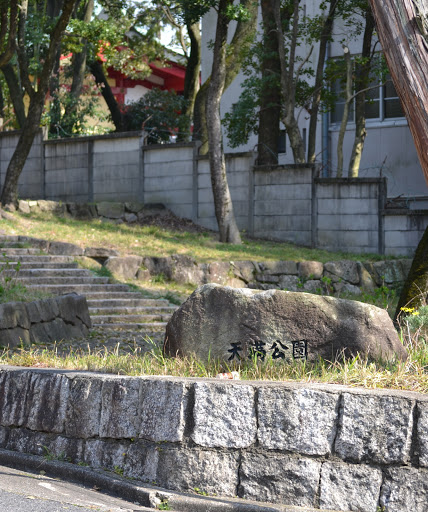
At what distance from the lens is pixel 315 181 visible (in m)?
19.1

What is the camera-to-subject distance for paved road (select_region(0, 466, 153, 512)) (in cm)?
561

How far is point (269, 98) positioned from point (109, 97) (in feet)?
21.8

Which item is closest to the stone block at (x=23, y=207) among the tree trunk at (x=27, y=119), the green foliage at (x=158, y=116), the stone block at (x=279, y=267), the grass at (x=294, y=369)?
the tree trunk at (x=27, y=119)

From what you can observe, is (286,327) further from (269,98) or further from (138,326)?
(269,98)

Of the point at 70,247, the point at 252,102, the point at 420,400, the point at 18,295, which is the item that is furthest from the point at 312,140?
the point at 420,400

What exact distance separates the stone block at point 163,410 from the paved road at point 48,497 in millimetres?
555

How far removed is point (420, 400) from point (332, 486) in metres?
0.90

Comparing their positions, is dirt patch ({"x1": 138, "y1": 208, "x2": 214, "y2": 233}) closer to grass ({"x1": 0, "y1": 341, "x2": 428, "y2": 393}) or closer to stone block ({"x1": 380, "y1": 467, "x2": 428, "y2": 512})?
grass ({"x1": 0, "y1": 341, "x2": 428, "y2": 393})

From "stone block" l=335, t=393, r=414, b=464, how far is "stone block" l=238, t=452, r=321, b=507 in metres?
0.29

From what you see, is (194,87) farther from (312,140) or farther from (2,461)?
(2,461)

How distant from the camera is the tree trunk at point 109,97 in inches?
987

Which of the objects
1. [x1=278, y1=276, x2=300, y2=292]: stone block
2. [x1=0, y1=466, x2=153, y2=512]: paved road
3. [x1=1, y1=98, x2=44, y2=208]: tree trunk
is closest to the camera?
[x1=0, y1=466, x2=153, y2=512]: paved road

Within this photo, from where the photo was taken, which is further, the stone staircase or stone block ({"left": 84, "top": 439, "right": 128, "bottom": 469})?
the stone staircase

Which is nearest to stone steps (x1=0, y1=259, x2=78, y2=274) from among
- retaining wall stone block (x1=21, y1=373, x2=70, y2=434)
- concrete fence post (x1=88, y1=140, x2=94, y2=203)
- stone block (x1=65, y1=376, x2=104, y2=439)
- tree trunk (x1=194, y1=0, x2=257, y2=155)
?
concrete fence post (x1=88, y1=140, x2=94, y2=203)
